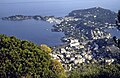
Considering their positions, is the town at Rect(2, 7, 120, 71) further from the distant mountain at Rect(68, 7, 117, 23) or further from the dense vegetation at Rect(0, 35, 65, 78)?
the dense vegetation at Rect(0, 35, 65, 78)

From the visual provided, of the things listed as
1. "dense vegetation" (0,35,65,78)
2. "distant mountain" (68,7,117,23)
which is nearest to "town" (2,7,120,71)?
"distant mountain" (68,7,117,23)

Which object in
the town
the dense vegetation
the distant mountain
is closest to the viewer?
the dense vegetation

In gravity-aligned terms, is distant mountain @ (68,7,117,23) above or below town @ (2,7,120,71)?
below

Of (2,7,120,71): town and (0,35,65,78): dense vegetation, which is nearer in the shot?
(0,35,65,78): dense vegetation

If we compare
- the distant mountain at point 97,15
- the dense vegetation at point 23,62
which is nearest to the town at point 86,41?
the distant mountain at point 97,15

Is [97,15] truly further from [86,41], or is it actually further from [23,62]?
[23,62]

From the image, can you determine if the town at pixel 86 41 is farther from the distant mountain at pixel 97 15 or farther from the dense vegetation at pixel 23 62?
the dense vegetation at pixel 23 62

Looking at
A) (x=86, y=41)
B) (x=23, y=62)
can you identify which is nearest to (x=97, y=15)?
(x=86, y=41)

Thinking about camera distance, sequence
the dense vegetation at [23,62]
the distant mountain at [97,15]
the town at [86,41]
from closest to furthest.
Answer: the dense vegetation at [23,62] → the town at [86,41] → the distant mountain at [97,15]
